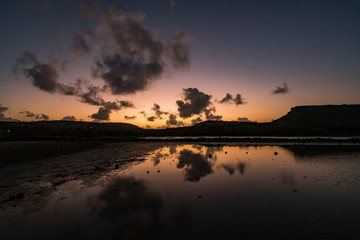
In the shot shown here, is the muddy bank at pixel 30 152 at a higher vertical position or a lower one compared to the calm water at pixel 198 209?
higher

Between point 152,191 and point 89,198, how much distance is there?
4616 millimetres

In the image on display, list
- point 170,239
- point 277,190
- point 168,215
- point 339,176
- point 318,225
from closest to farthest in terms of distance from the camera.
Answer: point 170,239 < point 318,225 < point 168,215 < point 277,190 < point 339,176

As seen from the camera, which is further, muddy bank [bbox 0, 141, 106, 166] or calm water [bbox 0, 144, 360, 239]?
muddy bank [bbox 0, 141, 106, 166]

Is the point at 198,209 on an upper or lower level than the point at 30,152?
lower

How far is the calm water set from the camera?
8.80m

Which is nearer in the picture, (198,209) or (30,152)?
(198,209)

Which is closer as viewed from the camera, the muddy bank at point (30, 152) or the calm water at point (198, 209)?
the calm water at point (198, 209)

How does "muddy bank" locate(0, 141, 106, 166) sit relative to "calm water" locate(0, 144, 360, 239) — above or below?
above

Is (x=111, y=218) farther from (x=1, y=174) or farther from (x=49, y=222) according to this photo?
(x=1, y=174)

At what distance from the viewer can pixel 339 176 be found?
18.6 metres

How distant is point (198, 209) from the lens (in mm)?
11633

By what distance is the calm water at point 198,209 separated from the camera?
346 inches

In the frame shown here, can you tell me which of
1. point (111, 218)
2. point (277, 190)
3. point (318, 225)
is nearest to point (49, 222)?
point (111, 218)

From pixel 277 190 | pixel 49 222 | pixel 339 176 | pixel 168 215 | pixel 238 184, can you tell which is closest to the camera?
pixel 49 222
